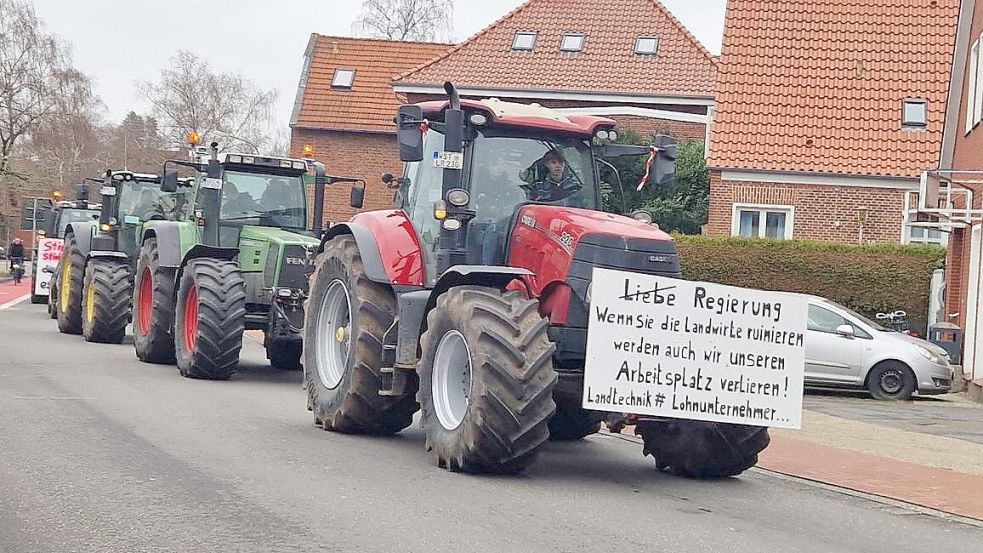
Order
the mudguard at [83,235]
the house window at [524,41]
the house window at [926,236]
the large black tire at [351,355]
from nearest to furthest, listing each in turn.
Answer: the large black tire at [351,355] → the mudguard at [83,235] → the house window at [926,236] → the house window at [524,41]

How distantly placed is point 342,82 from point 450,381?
39.9m

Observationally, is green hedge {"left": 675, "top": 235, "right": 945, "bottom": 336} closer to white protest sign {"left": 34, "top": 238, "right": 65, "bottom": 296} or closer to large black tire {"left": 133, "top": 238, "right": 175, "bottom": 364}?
large black tire {"left": 133, "top": 238, "right": 175, "bottom": 364}

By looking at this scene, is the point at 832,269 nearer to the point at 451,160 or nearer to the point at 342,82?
the point at 451,160

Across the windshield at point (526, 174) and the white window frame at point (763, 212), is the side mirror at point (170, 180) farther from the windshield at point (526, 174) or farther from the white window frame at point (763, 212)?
the white window frame at point (763, 212)

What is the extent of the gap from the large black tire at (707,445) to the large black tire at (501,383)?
1.32m

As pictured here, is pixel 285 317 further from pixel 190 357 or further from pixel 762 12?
pixel 762 12

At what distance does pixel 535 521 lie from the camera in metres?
7.68

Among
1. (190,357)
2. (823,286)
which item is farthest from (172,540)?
(823,286)

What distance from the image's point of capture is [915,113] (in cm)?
2938

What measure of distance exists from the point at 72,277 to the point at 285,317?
23.4ft

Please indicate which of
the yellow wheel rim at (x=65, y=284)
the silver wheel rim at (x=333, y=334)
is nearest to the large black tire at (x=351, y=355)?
the silver wheel rim at (x=333, y=334)

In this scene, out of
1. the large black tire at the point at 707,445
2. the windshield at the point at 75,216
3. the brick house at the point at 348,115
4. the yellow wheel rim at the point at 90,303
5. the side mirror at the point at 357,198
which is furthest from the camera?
the brick house at the point at 348,115

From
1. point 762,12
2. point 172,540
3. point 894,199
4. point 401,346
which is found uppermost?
point 762,12

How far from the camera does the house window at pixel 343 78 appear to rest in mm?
48375
